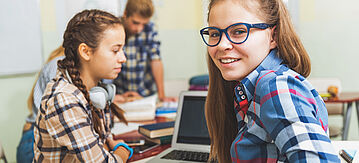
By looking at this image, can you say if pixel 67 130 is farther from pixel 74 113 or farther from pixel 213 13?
pixel 213 13

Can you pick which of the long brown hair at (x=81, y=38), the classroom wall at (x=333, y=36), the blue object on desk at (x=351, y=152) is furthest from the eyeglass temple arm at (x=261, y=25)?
the classroom wall at (x=333, y=36)

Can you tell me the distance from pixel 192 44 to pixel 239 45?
346cm

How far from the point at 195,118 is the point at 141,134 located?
1.10ft

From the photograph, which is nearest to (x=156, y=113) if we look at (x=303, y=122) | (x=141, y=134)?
(x=141, y=134)

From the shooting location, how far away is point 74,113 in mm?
1202

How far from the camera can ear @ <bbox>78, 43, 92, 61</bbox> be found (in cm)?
136

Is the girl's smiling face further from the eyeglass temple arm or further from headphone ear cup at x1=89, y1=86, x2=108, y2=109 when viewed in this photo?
headphone ear cup at x1=89, y1=86, x2=108, y2=109

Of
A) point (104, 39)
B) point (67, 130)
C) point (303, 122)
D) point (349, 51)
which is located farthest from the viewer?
point (349, 51)

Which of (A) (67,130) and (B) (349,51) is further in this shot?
(B) (349,51)

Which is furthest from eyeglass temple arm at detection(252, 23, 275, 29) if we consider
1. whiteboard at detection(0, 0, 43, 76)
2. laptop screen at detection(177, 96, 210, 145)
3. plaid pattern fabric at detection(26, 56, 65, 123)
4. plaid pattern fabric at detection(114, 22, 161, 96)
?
whiteboard at detection(0, 0, 43, 76)

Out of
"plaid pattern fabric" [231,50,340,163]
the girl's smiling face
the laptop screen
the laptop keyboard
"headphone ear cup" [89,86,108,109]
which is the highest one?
the girl's smiling face

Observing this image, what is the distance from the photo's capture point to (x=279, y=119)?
68 cm

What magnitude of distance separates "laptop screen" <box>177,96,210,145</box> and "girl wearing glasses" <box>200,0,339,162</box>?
50 cm

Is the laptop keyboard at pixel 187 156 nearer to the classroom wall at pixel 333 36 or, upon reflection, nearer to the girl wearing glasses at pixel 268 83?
the girl wearing glasses at pixel 268 83
